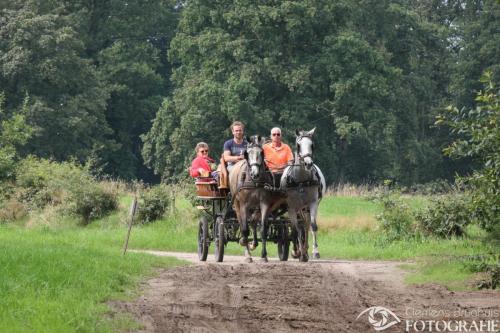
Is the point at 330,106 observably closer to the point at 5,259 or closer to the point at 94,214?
the point at 94,214

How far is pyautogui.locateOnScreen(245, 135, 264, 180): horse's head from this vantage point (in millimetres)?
20312

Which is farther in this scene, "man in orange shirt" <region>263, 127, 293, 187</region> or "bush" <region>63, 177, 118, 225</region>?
"bush" <region>63, 177, 118, 225</region>

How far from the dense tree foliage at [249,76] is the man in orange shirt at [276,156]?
29.9 meters

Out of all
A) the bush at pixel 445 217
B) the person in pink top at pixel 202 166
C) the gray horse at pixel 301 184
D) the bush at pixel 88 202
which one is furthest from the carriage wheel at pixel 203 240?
the bush at pixel 88 202

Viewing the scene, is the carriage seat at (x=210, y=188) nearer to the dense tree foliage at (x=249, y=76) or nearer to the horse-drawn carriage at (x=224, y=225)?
the horse-drawn carriage at (x=224, y=225)

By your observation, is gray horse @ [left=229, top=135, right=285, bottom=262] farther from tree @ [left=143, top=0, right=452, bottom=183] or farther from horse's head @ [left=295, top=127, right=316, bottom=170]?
tree @ [left=143, top=0, right=452, bottom=183]

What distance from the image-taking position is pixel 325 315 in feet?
39.8

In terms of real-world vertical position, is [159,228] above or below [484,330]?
below

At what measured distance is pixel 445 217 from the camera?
752 inches

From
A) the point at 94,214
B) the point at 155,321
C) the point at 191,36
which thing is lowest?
the point at 94,214

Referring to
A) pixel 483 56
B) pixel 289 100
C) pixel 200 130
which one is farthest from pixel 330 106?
pixel 483 56

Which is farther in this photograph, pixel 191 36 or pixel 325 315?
pixel 191 36

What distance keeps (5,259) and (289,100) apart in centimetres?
4182

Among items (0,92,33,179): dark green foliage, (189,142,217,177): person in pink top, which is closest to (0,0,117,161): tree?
(0,92,33,179): dark green foliage
